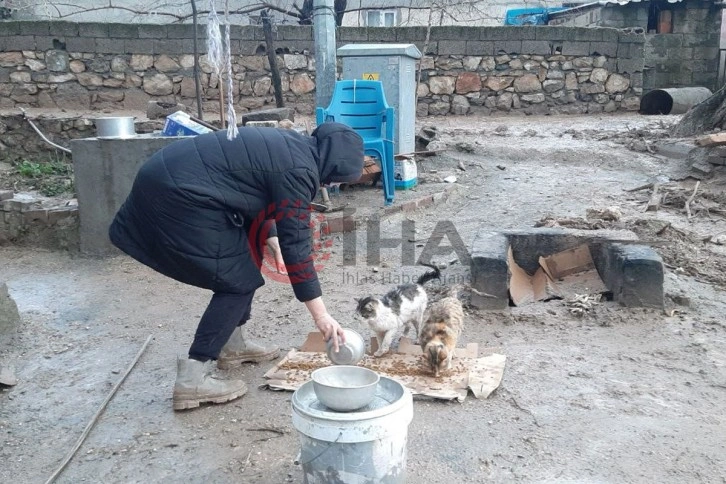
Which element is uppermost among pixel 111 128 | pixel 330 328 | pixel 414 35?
pixel 414 35

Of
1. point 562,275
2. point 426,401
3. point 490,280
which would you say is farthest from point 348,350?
point 562,275

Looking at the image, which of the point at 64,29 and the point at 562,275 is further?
the point at 64,29

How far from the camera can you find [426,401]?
3.50m

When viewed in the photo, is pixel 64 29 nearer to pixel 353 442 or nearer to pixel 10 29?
pixel 10 29

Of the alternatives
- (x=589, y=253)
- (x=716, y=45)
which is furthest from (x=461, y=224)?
(x=716, y=45)

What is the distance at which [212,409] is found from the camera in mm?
3471

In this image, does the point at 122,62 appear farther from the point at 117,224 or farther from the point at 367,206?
the point at 117,224

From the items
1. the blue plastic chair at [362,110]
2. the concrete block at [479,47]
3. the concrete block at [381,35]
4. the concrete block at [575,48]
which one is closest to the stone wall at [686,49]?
the concrete block at [575,48]

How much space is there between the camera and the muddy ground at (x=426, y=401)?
296cm

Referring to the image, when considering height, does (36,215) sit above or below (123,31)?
below

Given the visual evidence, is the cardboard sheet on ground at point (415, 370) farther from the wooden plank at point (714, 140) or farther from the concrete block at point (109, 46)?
the concrete block at point (109, 46)

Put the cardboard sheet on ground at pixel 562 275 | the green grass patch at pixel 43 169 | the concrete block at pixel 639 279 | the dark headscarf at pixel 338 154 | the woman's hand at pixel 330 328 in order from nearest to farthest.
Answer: the woman's hand at pixel 330 328 → the dark headscarf at pixel 338 154 → the concrete block at pixel 639 279 → the cardboard sheet on ground at pixel 562 275 → the green grass patch at pixel 43 169

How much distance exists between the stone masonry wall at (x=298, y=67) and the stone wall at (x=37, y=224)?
5808 mm

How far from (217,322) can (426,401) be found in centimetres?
115
